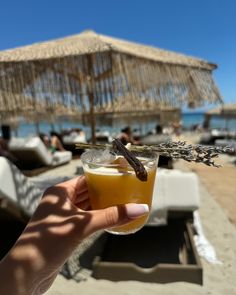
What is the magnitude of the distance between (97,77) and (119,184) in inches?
160

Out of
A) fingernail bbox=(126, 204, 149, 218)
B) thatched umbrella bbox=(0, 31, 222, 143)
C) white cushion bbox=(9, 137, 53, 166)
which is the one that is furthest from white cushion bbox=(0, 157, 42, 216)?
white cushion bbox=(9, 137, 53, 166)

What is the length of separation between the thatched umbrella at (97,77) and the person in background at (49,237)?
379 cm

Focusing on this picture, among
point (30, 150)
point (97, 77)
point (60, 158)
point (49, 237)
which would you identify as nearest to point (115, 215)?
point (49, 237)

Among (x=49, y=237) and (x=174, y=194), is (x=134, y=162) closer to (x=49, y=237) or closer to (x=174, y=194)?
(x=49, y=237)

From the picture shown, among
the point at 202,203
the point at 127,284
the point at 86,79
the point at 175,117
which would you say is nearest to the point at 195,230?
the point at 127,284

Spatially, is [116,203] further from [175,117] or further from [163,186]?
[175,117]

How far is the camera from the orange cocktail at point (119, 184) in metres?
0.90

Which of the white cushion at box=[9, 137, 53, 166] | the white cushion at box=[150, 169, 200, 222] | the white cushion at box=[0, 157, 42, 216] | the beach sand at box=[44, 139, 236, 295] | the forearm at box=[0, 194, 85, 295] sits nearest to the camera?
the forearm at box=[0, 194, 85, 295]

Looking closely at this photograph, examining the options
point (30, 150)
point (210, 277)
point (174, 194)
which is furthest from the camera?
point (30, 150)

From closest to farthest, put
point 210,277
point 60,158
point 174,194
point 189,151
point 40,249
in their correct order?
point 40,249, point 189,151, point 210,277, point 174,194, point 60,158

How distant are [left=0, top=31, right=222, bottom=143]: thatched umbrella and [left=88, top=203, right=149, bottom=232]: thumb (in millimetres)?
3786

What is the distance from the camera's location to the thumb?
844 mm

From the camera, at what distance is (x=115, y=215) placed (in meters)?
0.86

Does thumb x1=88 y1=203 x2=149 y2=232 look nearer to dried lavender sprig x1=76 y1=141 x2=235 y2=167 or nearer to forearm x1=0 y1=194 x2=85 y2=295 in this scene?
forearm x1=0 y1=194 x2=85 y2=295
